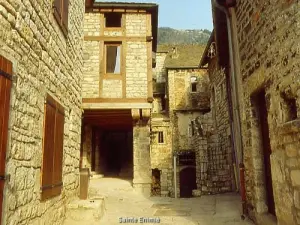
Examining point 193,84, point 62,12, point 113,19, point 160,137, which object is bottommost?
point 160,137

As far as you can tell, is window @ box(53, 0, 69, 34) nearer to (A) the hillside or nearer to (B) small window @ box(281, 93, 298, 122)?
(B) small window @ box(281, 93, 298, 122)

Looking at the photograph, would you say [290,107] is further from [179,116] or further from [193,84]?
Answer: [193,84]

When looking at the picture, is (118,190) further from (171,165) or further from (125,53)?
(171,165)

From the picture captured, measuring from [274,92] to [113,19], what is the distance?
31.3 ft

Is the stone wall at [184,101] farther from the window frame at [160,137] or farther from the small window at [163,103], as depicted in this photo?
the small window at [163,103]

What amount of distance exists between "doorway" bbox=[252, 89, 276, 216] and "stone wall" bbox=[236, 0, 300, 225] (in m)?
0.06

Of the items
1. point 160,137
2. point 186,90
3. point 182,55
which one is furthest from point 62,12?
point 182,55

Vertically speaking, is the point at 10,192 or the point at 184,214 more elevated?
the point at 10,192

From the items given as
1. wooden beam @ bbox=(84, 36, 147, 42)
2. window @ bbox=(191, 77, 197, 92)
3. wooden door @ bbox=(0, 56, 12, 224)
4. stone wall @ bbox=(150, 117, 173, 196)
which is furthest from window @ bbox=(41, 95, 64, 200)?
window @ bbox=(191, 77, 197, 92)

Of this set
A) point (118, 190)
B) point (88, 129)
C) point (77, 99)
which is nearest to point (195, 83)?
point (88, 129)

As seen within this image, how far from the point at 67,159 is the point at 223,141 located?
722cm

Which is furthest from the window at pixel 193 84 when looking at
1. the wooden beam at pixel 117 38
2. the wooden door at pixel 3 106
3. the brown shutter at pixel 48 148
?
the wooden door at pixel 3 106

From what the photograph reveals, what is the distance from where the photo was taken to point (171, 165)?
19594mm

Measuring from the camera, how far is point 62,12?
4.95 meters
